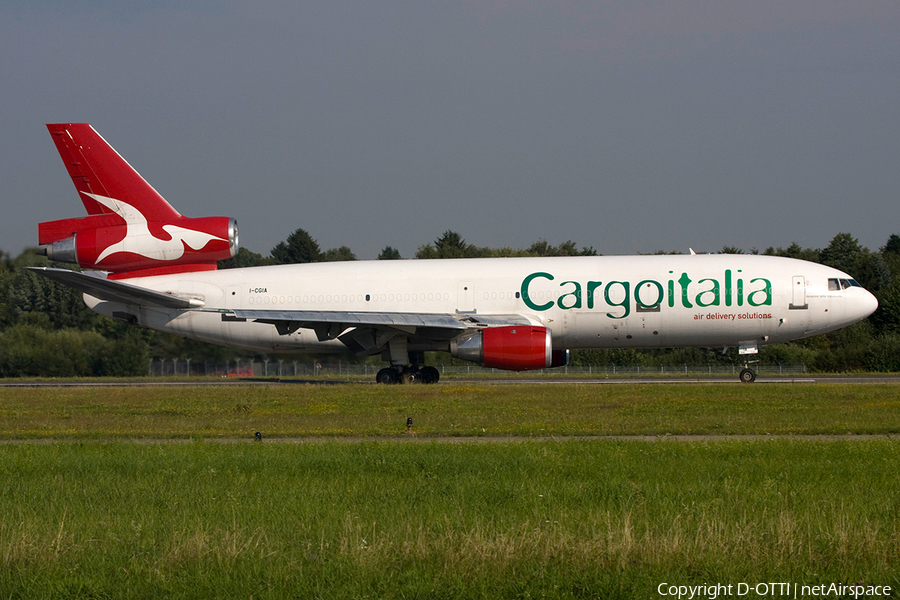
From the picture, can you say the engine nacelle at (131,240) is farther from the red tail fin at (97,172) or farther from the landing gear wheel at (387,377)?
the landing gear wheel at (387,377)

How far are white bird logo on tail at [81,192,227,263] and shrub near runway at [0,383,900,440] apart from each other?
20.5 feet

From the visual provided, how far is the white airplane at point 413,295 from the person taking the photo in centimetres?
2966

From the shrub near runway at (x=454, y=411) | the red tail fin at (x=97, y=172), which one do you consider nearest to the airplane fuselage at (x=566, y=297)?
the red tail fin at (x=97, y=172)

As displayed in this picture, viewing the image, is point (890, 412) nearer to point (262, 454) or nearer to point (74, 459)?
point (262, 454)

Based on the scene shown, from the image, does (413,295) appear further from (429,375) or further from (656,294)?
(656,294)

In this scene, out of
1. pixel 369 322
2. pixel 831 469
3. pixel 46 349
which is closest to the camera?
pixel 831 469

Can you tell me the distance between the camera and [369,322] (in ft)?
96.5

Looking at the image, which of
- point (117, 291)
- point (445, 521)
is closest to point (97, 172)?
point (117, 291)

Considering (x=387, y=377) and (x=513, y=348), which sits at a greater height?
(x=513, y=348)

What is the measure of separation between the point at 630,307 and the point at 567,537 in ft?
74.8

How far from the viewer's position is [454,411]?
2050 centimetres

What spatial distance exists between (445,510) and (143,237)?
26647mm

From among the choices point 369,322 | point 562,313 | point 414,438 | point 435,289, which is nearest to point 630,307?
point 562,313

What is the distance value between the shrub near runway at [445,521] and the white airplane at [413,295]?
54.5ft
